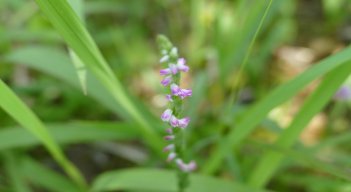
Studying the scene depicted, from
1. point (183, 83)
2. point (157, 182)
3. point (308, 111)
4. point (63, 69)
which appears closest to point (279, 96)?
point (308, 111)

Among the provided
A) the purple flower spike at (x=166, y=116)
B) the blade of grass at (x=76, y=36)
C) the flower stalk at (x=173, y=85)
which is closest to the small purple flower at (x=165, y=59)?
the flower stalk at (x=173, y=85)

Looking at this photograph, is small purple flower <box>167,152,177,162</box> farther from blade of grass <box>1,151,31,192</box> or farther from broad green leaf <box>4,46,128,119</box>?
blade of grass <box>1,151,31,192</box>

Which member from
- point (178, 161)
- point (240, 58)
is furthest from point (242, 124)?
point (240, 58)

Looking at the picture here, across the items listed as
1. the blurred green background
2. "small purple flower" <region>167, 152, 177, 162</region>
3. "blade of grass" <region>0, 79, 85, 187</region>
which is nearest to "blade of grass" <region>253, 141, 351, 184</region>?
the blurred green background

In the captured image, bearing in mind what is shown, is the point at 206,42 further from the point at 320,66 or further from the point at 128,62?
the point at 320,66

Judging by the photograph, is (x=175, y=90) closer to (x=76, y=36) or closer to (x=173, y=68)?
Answer: (x=173, y=68)
